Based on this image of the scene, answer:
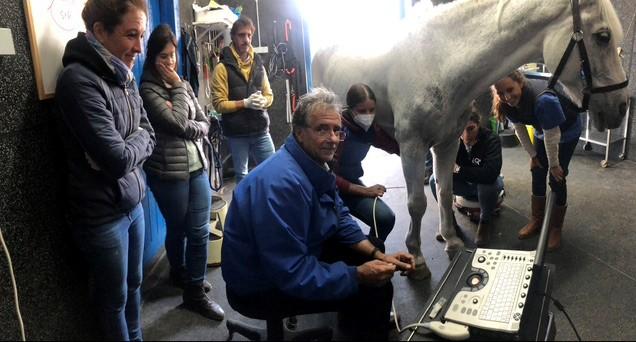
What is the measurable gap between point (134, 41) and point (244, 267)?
1.71ft

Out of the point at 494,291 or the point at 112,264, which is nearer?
the point at 494,291

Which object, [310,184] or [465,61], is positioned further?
[465,61]

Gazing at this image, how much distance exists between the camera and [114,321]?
2.60 feet

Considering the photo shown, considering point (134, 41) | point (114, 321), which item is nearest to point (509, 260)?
point (114, 321)

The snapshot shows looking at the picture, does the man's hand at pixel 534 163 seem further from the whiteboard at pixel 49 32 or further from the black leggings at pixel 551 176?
the whiteboard at pixel 49 32

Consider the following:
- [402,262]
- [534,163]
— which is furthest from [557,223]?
[402,262]

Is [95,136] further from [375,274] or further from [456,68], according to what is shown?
[456,68]

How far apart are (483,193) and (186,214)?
105 cm

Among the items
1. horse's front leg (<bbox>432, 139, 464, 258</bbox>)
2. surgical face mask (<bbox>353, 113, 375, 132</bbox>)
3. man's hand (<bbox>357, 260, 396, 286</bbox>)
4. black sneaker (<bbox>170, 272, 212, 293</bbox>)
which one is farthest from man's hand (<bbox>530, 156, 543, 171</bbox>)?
black sneaker (<bbox>170, 272, 212, 293</bbox>)

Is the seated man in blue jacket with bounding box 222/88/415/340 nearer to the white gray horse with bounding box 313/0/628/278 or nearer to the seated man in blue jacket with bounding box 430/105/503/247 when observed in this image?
the white gray horse with bounding box 313/0/628/278

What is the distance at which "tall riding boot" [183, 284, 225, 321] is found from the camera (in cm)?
72

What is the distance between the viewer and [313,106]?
942mm

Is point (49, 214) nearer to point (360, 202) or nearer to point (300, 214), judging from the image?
point (300, 214)

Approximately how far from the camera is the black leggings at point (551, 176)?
4.87ft
